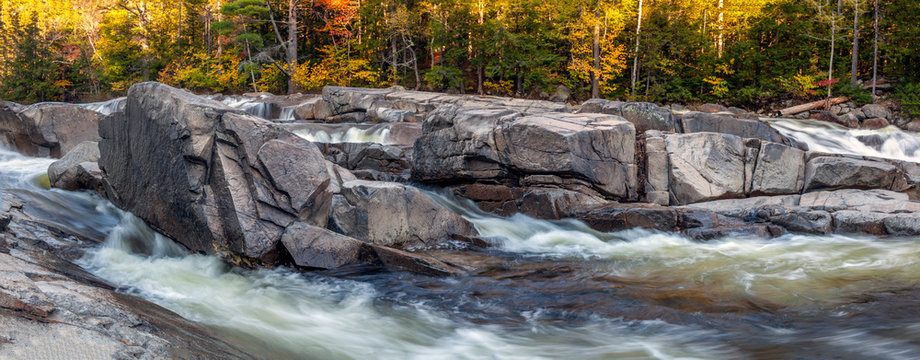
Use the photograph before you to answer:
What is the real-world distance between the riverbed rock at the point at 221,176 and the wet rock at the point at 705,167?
26.0ft

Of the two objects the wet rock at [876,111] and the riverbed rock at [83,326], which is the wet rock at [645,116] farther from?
the wet rock at [876,111]

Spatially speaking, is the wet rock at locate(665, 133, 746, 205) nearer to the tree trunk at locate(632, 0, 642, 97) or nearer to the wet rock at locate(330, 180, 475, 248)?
the wet rock at locate(330, 180, 475, 248)

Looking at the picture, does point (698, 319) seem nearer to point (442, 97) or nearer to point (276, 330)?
point (276, 330)

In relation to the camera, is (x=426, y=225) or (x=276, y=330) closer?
(x=276, y=330)

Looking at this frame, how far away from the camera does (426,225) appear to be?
9.52 metres

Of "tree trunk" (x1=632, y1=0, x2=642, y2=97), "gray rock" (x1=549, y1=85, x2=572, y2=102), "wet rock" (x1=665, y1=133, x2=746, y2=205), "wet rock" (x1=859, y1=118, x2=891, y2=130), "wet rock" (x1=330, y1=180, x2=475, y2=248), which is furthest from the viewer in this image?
"gray rock" (x1=549, y1=85, x2=572, y2=102)

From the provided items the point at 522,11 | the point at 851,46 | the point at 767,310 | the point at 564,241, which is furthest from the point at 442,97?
the point at 851,46

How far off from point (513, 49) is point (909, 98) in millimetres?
19195

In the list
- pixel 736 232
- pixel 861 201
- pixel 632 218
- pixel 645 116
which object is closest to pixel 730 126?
pixel 645 116

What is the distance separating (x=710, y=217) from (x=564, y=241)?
290cm

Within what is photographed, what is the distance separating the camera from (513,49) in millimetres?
32375

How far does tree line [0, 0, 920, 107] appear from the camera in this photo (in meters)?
29.4

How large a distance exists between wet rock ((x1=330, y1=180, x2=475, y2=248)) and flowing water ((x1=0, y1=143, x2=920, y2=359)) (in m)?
0.59

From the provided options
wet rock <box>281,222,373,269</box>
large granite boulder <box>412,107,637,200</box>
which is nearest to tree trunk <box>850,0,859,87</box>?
large granite boulder <box>412,107,637,200</box>
